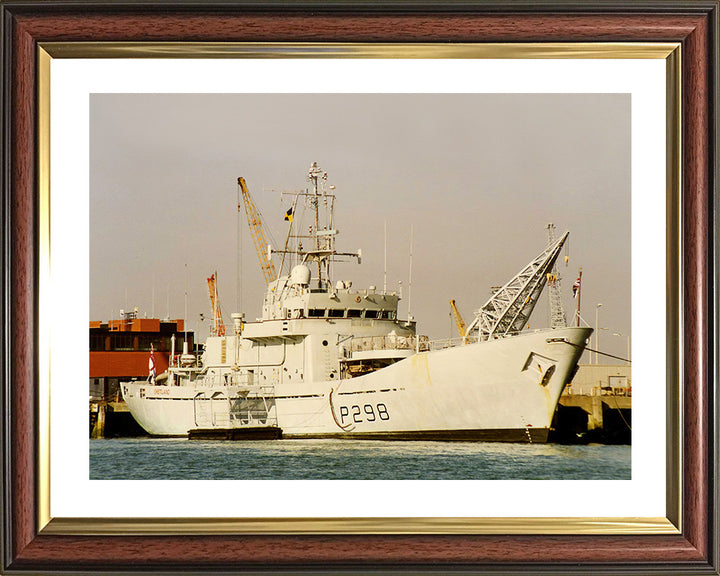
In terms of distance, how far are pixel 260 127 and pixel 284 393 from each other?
222 cm

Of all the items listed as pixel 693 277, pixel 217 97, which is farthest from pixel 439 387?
pixel 217 97

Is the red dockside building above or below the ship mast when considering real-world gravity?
below

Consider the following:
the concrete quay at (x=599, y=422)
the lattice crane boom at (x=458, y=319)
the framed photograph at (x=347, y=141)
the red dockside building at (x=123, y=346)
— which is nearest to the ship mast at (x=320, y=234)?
the framed photograph at (x=347, y=141)

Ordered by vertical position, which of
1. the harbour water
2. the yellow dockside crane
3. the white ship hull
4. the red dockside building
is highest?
the yellow dockside crane

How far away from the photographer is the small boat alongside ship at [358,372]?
173 inches

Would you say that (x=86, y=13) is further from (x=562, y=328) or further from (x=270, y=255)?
(x=562, y=328)

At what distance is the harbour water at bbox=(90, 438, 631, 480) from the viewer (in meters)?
3.75

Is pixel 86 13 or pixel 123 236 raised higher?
pixel 86 13

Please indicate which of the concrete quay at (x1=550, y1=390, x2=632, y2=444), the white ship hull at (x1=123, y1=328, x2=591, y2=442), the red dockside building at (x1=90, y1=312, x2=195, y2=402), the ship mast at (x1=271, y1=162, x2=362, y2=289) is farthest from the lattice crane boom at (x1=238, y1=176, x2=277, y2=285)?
the concrete quay at (x1=550, y1=390, x2=632, y2=444)

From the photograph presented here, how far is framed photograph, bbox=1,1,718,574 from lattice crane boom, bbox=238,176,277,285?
320mm

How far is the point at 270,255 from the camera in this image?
4695 millimetres

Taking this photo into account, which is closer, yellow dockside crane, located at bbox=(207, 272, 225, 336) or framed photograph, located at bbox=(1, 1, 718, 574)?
framed photograph, located at bbox=(1, 1, 718, 574)

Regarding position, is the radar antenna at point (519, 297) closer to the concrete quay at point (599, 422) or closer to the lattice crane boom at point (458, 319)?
the lattice crane boom at point (458, 319)

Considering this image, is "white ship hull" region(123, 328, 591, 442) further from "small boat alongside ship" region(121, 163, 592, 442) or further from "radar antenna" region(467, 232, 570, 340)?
"radar antenna" region(467, 232, 570, 340)
